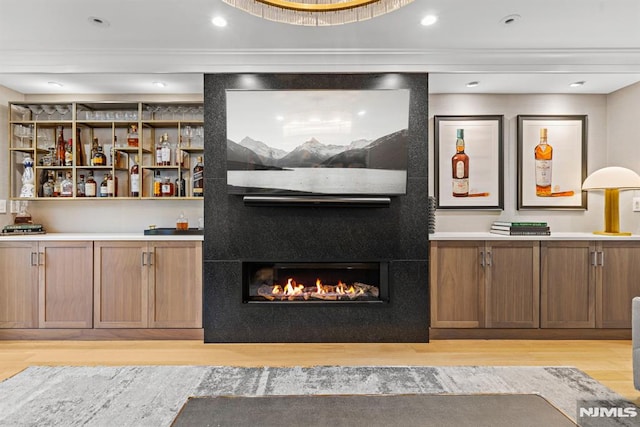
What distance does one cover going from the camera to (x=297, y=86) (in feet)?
10.9

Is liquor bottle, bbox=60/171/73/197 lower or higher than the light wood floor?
higher

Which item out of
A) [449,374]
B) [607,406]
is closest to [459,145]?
[449,374]

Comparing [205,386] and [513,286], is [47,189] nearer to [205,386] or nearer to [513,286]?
[205,386]

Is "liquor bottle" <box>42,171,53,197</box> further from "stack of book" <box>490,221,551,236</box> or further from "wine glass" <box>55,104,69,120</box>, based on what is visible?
"stack of book" <box>490,221,551,236</box>

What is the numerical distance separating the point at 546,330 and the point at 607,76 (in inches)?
88.5

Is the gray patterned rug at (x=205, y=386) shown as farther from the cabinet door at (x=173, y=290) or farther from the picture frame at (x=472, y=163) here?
the picture frame at (x=472, y=163)

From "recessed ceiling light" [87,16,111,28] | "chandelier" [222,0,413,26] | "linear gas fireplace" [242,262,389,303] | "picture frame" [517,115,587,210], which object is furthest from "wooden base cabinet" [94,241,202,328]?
"picture frame" [517,115,587,210]

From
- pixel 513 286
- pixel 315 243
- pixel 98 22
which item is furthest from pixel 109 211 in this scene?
pixel 513 286

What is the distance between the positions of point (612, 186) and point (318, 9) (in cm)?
319

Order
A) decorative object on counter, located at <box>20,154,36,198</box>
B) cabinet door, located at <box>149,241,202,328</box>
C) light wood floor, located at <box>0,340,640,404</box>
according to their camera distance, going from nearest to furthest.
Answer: light wood floor, located at <box>0,340,640,404</box>, cabinet door, located at <box>149,241,202,328</box>, decorative object on counter, located at <box>20,154,36,198</box>

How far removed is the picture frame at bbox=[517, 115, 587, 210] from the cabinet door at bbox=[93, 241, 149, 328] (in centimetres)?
360

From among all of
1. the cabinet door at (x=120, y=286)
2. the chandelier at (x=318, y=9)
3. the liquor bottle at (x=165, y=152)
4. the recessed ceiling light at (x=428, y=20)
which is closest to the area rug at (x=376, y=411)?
the chandelier at (x=318, y=9)

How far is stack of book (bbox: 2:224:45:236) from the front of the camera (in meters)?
3.56

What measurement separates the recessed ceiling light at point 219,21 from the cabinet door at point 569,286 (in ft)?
10.3
